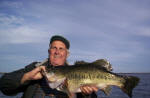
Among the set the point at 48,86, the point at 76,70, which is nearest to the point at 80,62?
the point at 76,70

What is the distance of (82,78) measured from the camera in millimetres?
6012

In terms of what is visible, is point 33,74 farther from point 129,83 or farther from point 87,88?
point 129,83

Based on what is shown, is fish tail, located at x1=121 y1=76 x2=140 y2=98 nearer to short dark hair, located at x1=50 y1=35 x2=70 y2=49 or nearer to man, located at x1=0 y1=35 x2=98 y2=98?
man, located at x1=0 y1=35 x2=98 y2=98

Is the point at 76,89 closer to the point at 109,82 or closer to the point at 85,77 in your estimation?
the point at 85,77

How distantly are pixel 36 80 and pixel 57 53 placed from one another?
1163 mm

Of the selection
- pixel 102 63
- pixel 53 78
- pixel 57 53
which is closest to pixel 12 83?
pixel 53 78

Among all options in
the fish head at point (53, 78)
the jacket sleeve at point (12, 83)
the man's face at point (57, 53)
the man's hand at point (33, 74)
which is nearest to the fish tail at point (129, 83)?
the fish head at point (53, 78)

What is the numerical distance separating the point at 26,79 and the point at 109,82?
2454 millimetres

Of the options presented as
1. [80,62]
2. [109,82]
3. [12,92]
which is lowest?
[12,92]

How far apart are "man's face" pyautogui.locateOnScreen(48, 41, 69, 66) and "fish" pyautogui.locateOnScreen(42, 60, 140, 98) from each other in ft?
3.02

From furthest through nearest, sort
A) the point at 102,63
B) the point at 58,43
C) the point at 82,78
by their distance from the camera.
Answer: the point at 58,43
the point at 102,63
the point at 82,78

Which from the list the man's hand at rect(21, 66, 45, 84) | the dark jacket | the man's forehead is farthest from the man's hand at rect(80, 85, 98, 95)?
the man's forehead

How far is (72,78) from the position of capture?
6035mm

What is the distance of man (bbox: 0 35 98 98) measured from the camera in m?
6.04
